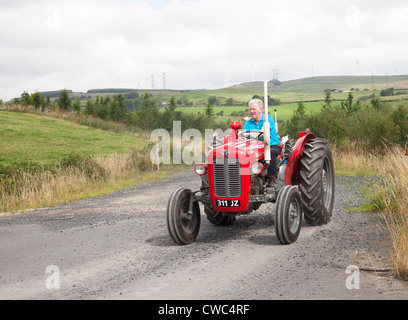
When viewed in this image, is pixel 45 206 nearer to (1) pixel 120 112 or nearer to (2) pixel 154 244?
(2) pixel 154 244

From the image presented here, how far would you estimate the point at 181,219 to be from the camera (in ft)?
26.0

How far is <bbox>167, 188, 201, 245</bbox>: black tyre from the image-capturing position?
7.59m

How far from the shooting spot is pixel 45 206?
13609 millimetres

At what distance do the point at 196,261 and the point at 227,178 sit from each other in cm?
158

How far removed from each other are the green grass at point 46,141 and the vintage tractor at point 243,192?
914 inches

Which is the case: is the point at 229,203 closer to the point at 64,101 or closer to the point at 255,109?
the point at 255,109

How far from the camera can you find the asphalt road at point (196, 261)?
5484 millimetres

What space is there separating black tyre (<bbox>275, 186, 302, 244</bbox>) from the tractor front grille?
73 cm

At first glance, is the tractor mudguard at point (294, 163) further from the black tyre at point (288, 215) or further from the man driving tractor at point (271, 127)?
the black tyre at point (288, 215)

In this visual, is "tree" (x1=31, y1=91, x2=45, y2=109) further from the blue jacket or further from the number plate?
the number plate

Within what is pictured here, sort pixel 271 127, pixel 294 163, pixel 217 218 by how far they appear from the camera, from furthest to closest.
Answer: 1. pixel 217 218
2. pixel 294 163
3. pixel 271 127

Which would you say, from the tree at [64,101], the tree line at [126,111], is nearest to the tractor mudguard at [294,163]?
the tree line at [126,111]

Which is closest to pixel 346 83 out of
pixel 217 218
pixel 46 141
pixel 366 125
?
pixel 46 141
